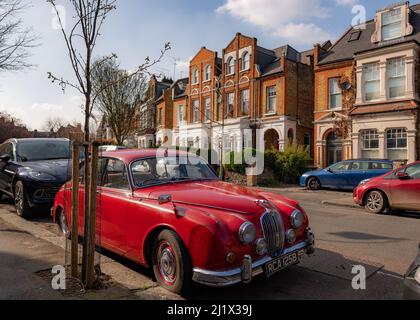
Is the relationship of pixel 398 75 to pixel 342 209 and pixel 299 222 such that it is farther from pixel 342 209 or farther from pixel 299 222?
pixel 299 222

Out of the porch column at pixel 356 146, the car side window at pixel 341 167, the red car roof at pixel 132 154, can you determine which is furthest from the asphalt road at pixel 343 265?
the porch column at pixel 356 146

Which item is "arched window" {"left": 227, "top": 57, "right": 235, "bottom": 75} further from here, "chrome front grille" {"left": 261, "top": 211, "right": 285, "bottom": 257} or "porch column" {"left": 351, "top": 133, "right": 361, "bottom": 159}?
"chrome front grille" {"left": 261, "top": 211, "right": 285, "bottom": 257}

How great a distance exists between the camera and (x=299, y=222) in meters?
4.61

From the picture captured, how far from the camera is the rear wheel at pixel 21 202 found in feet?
26.7

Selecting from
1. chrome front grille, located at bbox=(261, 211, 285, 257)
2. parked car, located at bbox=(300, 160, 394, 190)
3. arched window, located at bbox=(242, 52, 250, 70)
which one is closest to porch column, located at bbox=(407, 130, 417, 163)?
parked car, located at bbox=(300, 160, 394, 190)

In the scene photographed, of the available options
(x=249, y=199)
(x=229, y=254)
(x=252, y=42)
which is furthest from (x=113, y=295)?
(x=252, y=42)

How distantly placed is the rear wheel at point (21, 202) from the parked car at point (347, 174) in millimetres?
13735

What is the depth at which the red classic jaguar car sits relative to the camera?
3.78m

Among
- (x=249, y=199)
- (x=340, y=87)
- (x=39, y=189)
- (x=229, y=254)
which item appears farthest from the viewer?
(x=340, y=87)

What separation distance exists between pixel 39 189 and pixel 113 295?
4.94m

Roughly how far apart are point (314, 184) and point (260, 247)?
1541 centimetres

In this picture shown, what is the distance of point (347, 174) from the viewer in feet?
56.5

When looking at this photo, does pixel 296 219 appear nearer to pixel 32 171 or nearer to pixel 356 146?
pixel 32 171

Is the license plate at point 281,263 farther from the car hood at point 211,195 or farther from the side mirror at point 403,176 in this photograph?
the side mirror at point 403,176
